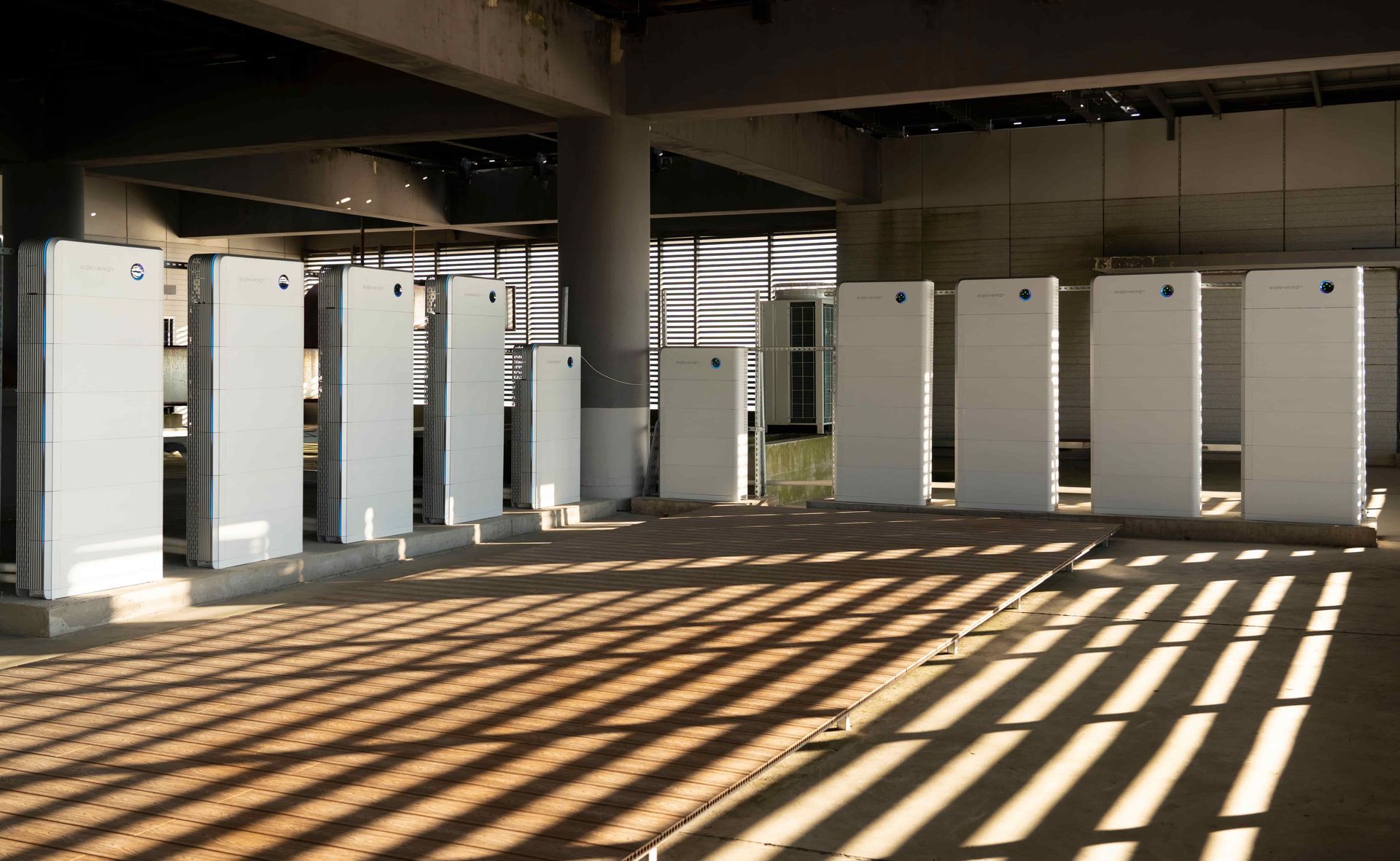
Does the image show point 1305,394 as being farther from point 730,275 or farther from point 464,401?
point 730,275

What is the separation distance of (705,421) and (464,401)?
8.26 feet

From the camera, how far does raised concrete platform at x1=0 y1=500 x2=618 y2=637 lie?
632 centimetres

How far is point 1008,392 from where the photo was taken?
9891 mm

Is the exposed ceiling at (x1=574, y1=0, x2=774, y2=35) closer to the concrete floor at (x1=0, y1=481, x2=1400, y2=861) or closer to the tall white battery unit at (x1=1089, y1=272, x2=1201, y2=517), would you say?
the tall white battery unit at (x1=1089, y1=272, x2=1201, y2=517)

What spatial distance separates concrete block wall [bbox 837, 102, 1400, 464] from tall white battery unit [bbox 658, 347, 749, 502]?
8005 mm

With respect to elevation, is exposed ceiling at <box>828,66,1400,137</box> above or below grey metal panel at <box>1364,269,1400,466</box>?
above

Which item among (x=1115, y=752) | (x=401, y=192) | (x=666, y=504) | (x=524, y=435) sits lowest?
(x=1115, y=752)

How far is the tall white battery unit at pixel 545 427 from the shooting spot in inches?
411

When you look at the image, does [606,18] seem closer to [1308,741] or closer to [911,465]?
[911,465]

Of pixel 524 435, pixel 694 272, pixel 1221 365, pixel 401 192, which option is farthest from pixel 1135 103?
pixel 401 192

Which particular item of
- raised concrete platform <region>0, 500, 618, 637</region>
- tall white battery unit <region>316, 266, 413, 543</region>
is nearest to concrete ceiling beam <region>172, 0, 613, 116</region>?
tall white battery unit <region>316, 266, 413, 543</region>

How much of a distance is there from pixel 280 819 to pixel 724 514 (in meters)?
6.99

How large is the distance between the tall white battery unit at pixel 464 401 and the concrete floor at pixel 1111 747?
2177mm

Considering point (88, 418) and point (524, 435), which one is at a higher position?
point (88, 418)
